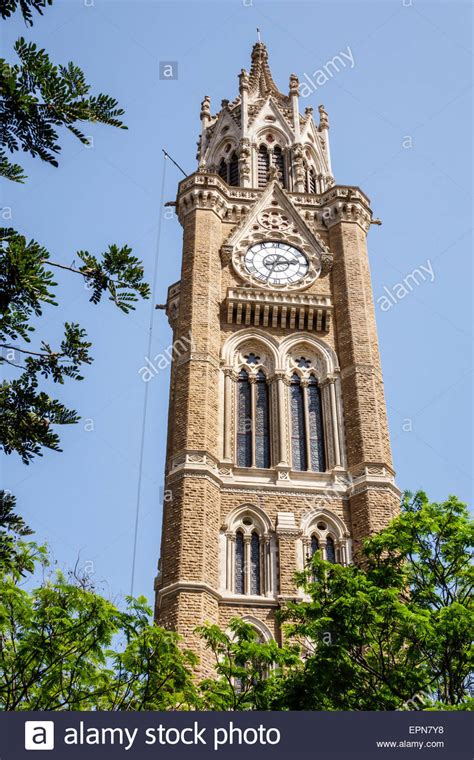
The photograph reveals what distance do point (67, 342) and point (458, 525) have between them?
34.3 feet

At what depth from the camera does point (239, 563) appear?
28531 mm

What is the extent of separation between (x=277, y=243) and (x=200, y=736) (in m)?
26.8

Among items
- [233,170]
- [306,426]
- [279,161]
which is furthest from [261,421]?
[279,161]

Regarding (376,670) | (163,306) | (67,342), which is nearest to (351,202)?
(163,306)

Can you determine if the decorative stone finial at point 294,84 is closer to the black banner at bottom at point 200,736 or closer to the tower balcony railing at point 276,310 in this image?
the tower balcony railing at point 276,310

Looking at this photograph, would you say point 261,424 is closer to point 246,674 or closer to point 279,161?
point 246,674

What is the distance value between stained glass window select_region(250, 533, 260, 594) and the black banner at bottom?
599 inches

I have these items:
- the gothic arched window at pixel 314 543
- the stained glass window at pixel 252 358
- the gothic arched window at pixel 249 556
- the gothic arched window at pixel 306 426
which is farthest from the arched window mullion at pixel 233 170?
the gothic arched window at pixel 314 543

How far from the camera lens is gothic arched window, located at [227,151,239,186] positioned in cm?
4275

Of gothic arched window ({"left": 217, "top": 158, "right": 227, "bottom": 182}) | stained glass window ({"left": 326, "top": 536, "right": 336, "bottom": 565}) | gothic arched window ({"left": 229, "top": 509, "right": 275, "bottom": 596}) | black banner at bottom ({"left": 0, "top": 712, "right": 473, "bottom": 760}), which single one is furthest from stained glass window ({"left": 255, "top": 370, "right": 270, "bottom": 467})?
black banner at bottom ({"left": 0, "top": 712, "right": 473, "bottom": 760})

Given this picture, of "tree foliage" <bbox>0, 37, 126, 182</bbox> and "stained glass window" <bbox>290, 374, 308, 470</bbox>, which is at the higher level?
"stained glass window" <bbox>290, 374, 308, 470</bbox>

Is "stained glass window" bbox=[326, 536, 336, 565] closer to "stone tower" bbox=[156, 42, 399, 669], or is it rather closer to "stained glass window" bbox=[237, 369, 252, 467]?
"stone tower" bbox=[156, 42, 399, 669]

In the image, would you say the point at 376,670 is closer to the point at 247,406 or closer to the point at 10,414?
the point at 10,414

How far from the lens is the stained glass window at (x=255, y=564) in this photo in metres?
28.0
